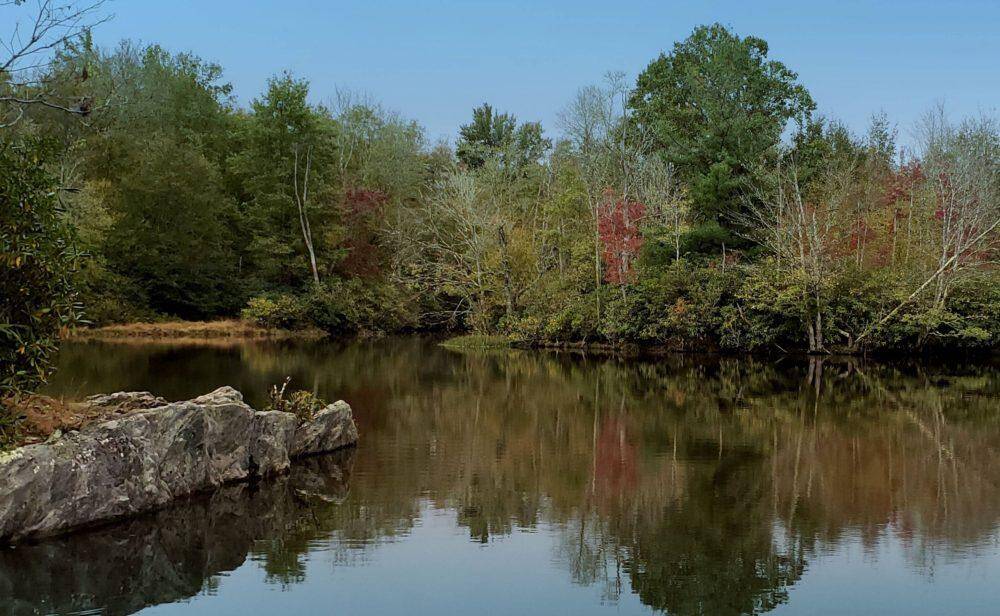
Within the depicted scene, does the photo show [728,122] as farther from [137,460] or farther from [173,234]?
[137,460]

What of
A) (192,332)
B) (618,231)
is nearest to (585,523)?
(618,231)

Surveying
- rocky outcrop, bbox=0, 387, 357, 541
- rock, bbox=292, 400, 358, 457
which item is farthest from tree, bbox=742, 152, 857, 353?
rocky outcrop, bbox=0, 387, 357, 541

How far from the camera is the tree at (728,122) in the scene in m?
A: 37.7

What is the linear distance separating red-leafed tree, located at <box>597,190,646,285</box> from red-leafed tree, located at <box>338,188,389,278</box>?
17650 mm

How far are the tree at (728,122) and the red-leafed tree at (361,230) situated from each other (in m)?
16.9

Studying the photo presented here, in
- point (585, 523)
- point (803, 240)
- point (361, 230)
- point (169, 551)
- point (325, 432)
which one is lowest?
point (169, 551)

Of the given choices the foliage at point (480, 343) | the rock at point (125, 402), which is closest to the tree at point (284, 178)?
the foliage at point (480, 343)

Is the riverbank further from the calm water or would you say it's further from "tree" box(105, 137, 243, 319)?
the calm water

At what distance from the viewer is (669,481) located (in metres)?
13.0

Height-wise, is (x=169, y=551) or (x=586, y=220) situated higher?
(x=586, y=220)

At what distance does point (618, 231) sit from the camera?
3806 cm

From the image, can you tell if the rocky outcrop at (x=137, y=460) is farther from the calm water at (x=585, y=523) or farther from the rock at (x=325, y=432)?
the calm water at (x=585, y=523)

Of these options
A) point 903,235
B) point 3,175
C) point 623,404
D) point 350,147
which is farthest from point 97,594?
point 350,147

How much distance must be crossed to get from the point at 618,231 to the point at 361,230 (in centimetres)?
1931
